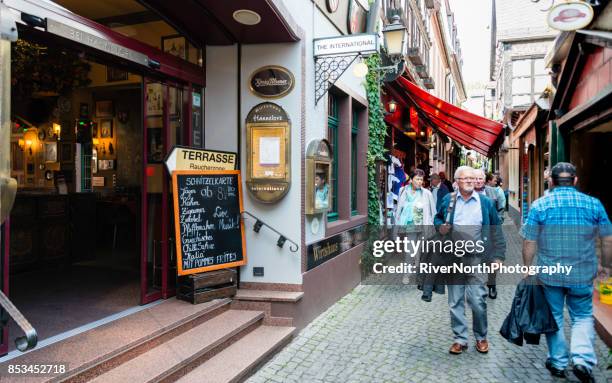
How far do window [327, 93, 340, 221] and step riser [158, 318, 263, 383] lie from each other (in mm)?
3028

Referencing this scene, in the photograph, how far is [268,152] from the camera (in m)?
5.80

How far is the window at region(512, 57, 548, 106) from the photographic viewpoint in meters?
21.1

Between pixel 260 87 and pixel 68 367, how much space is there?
353 cm

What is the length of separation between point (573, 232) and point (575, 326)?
78 cm

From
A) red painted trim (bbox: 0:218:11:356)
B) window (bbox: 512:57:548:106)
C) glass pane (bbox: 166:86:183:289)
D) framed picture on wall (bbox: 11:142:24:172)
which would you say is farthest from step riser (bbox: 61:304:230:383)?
window (bbox: 512:57:548:106)

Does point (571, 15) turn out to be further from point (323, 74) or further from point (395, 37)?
point (323, 74)

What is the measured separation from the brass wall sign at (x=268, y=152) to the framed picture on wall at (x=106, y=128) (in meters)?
6.09

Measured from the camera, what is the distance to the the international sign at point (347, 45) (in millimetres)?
5980

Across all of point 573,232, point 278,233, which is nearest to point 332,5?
point 278,233

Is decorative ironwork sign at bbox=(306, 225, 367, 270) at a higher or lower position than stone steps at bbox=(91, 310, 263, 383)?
higher

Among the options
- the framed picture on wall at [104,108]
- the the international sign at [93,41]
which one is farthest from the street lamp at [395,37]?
the framed picture on wall at [104,108]

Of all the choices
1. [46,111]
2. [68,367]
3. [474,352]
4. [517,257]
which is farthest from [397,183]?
[68,367]

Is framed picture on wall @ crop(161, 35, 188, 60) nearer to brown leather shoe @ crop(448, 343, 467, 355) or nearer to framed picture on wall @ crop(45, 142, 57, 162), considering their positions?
brown leather shoe @ crop(448, 343, 467, 355)

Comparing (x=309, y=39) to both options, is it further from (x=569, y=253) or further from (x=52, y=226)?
(x=52, y=226)
